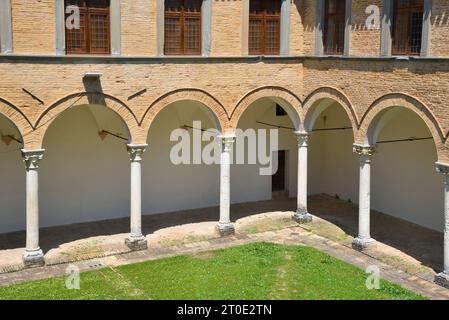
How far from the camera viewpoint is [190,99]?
18.5 m

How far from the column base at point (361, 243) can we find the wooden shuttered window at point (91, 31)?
907cm

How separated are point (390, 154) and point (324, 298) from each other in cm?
847

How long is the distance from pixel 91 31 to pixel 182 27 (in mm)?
2735

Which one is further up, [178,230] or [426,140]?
[426,140]

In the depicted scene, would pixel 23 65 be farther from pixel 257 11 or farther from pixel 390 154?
pixel 390 154

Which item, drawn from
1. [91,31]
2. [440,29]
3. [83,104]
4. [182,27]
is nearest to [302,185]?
[182,27]

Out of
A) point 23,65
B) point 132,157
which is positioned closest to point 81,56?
point 23,65

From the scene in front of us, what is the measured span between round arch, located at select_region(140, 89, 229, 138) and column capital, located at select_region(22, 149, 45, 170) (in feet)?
10.0

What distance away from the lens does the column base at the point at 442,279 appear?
1523 cm

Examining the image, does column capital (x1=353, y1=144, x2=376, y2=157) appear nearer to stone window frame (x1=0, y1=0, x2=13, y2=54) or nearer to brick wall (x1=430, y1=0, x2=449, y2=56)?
brick wall (x1=430, y1=0, x2=449, y2=56)

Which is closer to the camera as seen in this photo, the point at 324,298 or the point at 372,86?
the point at 324,298

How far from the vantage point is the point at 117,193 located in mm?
21109

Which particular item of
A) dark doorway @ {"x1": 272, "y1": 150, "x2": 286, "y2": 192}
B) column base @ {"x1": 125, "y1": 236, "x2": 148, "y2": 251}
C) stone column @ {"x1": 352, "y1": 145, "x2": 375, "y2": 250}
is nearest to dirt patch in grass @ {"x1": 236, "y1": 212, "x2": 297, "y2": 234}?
dark doorway @ {"x1": 272, "y1": 150, "x2": 286, "y2": 192}

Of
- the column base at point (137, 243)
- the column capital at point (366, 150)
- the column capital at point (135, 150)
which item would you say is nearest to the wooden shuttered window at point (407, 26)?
the column capital at point (366, 150)
